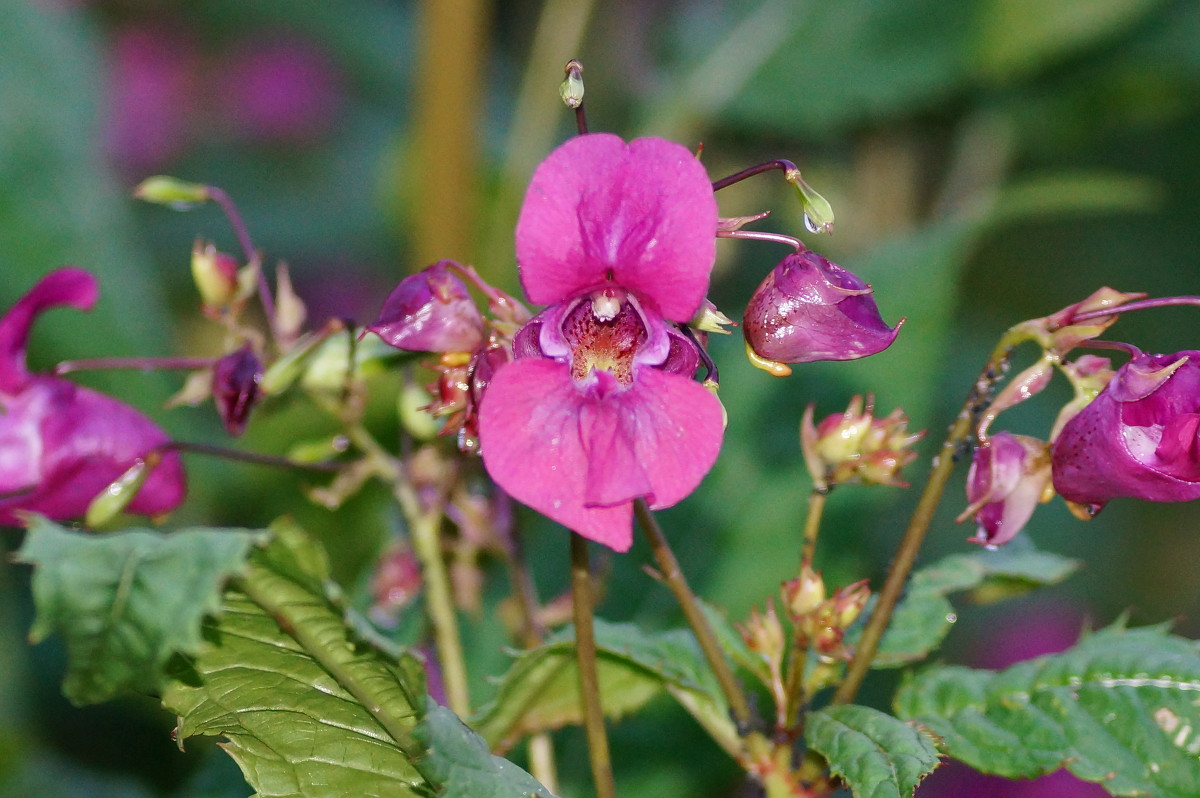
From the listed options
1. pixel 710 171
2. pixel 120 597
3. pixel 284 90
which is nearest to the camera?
pixel 120 597

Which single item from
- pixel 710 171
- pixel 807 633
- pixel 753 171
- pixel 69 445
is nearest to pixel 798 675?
pixel 807 633

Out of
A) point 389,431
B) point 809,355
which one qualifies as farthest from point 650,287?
point 389,431

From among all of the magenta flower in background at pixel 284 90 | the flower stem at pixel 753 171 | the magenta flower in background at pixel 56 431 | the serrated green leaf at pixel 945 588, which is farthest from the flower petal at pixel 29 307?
the magenta flower in background at pixel 284 90

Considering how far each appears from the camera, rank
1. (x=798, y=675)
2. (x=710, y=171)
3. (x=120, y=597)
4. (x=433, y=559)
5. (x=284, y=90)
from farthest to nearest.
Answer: (x=284, y=90), (x=710, y=171), (x=433, y=559), (x=798, y=675), (x=120, y=597)

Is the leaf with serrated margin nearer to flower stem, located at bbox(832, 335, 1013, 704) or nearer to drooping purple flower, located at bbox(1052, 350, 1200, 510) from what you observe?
flower stem, located at bbox(832, 335, 1013, 704)

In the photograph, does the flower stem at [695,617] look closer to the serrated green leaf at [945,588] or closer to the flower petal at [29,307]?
the serrated green leaf at [945,588]

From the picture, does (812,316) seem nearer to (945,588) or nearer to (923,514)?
(923,514)

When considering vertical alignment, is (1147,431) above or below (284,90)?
above
